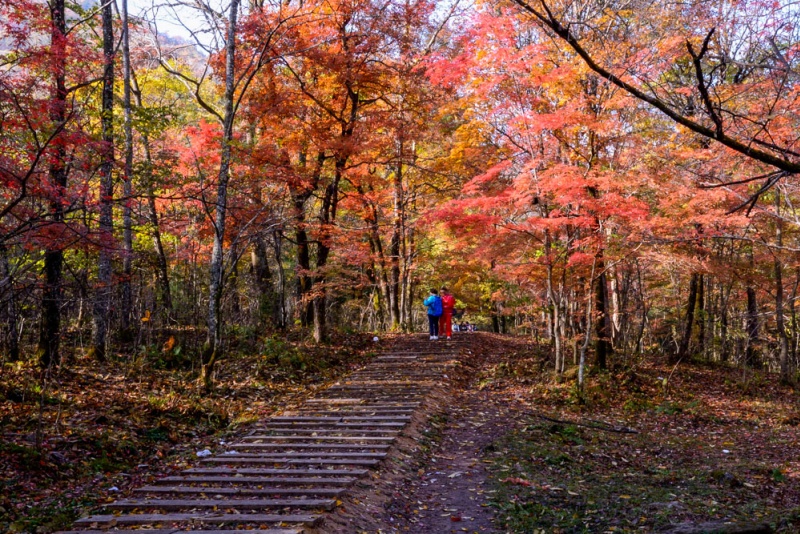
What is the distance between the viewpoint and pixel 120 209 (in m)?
15.4

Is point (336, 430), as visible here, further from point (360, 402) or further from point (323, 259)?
point (323, 259)

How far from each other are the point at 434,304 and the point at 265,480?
10751 mm

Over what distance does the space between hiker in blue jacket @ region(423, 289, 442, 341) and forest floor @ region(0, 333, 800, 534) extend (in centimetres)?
290

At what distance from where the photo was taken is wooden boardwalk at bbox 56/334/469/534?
16.2ft

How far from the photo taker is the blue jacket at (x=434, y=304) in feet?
53.8

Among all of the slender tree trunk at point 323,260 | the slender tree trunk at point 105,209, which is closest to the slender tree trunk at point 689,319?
the slender tree trunk at point 323,260

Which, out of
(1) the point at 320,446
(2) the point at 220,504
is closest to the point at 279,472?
(2) the point at 220,504

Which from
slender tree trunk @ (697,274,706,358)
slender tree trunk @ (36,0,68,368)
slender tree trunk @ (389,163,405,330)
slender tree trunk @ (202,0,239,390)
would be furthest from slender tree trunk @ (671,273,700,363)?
slender tree trunk @ (36,0,68,368)

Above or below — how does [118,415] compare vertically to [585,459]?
above

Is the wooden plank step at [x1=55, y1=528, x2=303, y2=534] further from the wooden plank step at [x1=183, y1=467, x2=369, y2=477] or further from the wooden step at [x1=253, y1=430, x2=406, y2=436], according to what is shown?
the wooden step at [x1=253, y1=430, x2=406, y2=436]

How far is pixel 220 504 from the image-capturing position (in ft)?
17.6

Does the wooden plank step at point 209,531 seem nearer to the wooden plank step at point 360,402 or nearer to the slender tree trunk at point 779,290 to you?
the wooden plank step at point 360,402

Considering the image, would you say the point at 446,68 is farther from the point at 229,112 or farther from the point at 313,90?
the point at 229,112

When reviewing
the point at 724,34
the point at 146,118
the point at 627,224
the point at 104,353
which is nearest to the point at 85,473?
the point at 104,353
